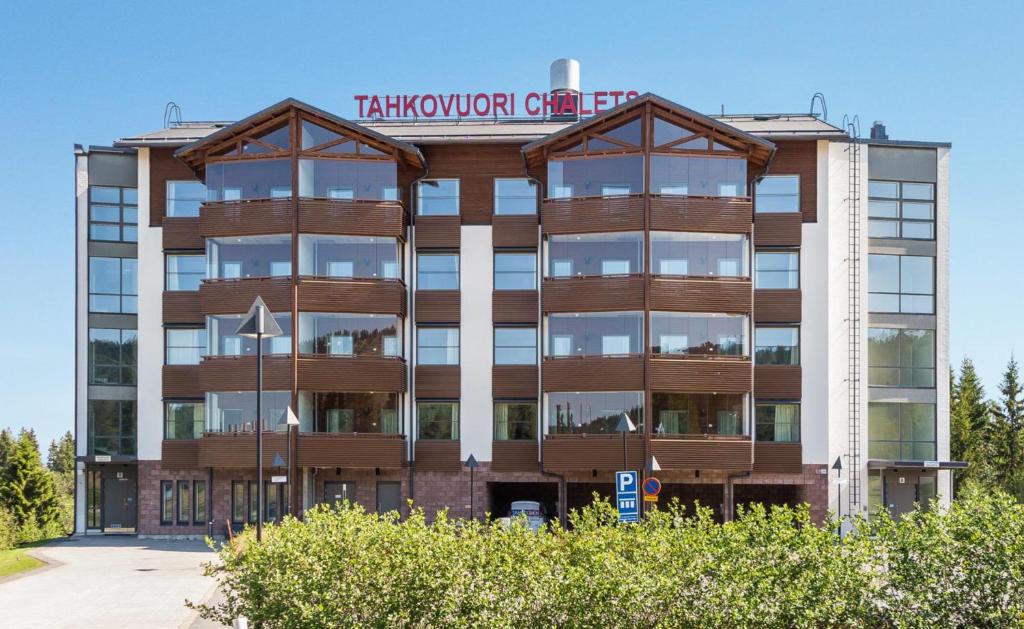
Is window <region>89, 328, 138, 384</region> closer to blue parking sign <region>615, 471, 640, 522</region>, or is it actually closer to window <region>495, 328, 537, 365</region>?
window <region>495, 328, 537, 365</region>

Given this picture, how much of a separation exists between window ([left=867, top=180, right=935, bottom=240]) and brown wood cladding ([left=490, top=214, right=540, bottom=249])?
13403 mm

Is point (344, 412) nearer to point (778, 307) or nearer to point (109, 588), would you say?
point (109, 588)

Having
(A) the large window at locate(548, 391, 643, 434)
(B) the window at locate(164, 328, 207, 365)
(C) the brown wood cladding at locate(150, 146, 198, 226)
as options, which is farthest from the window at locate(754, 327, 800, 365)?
(C) the brown wood cladding at locate(150, 146, 198, 226)

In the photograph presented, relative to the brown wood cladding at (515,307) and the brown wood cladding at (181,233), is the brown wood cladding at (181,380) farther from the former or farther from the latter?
the brown wood cladding at (515,307)

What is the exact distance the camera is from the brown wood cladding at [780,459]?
124 feet

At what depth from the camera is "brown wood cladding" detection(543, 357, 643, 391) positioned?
36312 millimetres

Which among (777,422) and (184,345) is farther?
(184,345)

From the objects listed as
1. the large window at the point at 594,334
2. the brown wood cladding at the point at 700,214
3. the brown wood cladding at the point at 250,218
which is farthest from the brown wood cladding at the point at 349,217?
the brown wood cladding at the point at 700,214

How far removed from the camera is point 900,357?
3947cm

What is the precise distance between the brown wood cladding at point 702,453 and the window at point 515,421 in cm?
513

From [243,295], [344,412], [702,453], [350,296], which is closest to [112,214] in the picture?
[243,295]

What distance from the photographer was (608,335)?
37.0 metres

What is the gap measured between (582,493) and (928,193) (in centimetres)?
1855

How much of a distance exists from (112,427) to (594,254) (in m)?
21.1
